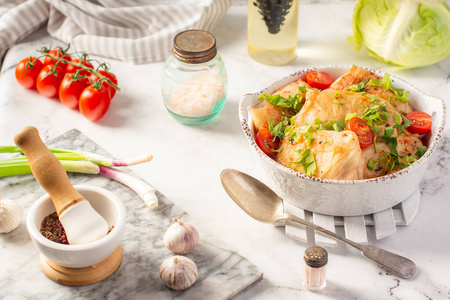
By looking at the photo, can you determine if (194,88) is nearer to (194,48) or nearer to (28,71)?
(194,48)

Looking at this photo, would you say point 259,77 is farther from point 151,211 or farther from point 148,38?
point 151,211

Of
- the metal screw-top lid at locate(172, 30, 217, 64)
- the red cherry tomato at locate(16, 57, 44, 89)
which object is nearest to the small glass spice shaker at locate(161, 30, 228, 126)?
the metal screw-top lid at locate(172, 30, 217, 64)

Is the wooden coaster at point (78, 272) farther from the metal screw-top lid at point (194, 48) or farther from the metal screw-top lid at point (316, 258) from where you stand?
the metal screw-top lid at point (194, 48)

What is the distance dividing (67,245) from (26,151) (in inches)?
11.6

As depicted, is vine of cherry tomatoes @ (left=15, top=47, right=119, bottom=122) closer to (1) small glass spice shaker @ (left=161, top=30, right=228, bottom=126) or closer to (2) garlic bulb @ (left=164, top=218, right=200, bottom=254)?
(1) small glass spice shaker @ (left=161, top=30, right=228, bottom=126)

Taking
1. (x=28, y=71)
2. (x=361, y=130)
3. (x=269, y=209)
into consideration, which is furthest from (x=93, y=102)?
(x=361, y=130)

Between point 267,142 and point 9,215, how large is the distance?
2.80 feet

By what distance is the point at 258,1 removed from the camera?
7.86 feet

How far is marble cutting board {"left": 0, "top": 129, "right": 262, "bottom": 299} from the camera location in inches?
61.4

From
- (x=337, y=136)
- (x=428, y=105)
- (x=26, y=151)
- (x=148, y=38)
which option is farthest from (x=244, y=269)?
(x=148, y=38)

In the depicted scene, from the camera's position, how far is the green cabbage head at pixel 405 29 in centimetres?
238

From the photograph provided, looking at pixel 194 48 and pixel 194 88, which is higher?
pixel 194 48

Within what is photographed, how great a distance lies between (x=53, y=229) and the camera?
1562 millimetres

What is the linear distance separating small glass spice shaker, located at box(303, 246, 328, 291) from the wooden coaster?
1.86 ft
